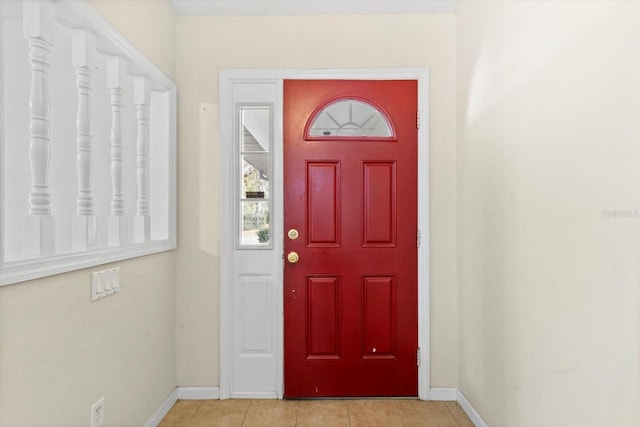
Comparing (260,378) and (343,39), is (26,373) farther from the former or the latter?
(343,39)

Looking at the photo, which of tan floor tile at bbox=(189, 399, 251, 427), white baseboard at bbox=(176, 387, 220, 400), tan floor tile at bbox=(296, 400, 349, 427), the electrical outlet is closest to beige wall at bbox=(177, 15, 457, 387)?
Answer: white baseboard at bbox=(176, 387, 220, 400)

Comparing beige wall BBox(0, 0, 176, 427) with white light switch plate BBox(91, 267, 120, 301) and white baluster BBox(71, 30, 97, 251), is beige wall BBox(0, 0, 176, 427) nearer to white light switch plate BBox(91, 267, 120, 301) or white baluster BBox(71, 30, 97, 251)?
white light switch plate BBox(91, 267, 120, 301)

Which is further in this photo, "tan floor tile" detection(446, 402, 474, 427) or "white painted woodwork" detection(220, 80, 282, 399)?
"white painted woodwork" detection(220, 80, 282, 399)

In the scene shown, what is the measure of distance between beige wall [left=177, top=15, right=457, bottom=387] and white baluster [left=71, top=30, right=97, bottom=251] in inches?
37.1

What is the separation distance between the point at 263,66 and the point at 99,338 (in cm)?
177

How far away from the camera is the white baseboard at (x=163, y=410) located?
2.20 meters

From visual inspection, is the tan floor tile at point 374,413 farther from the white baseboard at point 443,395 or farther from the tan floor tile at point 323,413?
the white baseboard at point 443,395

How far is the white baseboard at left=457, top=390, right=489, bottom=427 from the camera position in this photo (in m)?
2.17

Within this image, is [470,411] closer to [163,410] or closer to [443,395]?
[443,395]

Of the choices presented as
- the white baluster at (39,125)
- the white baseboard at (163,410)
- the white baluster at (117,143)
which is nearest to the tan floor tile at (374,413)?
the white baseboard at (163,410)

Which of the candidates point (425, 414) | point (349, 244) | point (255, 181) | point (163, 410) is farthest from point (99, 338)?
point (425, 414)

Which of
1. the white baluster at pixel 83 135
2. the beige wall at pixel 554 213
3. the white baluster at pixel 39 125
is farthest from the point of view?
the white baluster at pixel 83 135

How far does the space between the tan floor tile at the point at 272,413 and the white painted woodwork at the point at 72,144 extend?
1.08 metres

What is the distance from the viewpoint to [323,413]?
2.39 metres
